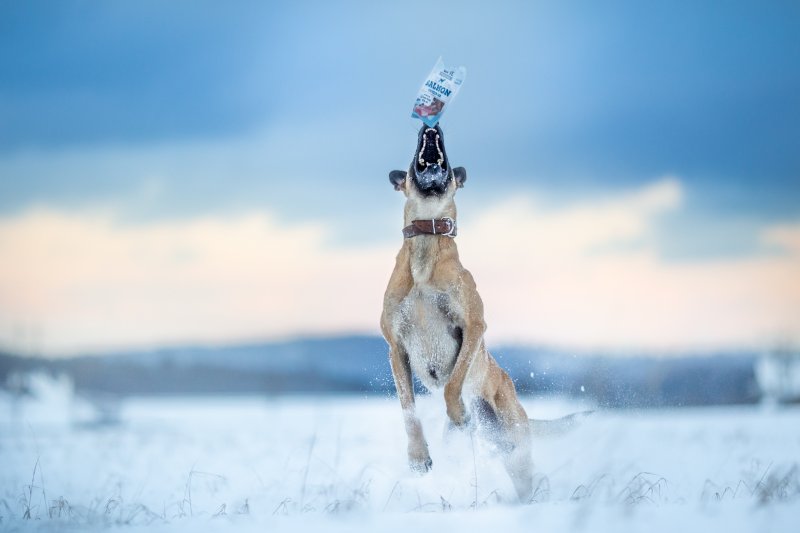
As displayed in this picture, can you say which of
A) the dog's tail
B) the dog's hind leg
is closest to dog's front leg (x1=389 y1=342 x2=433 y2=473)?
the dog's hind leg

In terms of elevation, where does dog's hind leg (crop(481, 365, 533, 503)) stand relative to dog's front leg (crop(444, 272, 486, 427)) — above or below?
below

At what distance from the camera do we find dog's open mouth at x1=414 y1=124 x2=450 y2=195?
725 cm

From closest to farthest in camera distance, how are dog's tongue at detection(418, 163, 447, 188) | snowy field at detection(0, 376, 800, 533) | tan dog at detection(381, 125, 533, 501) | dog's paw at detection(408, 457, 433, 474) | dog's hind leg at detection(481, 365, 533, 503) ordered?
→ snowy field at detection(0, 376, 800, 533), dog's paw at detection(408, 457, 433, 474), tan dog at detection(381, 125, 533, 501), dog's tongue at detection(418, 163, 447, 188), dog's hind leg at detection(481, 365, 533, 503)

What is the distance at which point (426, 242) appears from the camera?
23.9 feet

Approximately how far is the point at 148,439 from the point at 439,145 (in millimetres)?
8709

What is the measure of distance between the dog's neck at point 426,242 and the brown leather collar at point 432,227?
0.03 metres

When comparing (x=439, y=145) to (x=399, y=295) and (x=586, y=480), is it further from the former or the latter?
(x=586, y=480)

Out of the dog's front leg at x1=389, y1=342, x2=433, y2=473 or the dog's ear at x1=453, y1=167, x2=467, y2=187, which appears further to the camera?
the dog's ear at x1=453, y1=167, x2=467, y2=187

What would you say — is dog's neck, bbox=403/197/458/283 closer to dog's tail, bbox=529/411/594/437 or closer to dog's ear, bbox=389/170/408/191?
dog's ear, bbox=389/170/408/191

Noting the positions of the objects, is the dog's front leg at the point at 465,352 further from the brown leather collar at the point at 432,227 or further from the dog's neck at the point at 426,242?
the brown leather collar at the point at 432,227

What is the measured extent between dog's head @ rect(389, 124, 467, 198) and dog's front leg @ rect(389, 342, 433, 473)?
128 cm

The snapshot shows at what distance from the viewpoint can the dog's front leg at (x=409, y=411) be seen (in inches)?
275

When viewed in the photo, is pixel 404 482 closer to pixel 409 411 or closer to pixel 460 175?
pixel 409 411

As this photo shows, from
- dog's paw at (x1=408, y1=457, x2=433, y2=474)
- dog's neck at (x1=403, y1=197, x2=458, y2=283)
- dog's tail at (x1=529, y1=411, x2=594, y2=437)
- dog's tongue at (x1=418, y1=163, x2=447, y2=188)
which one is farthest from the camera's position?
dog's tail at (x1=529, y1=411, x2=594, y2=437)
